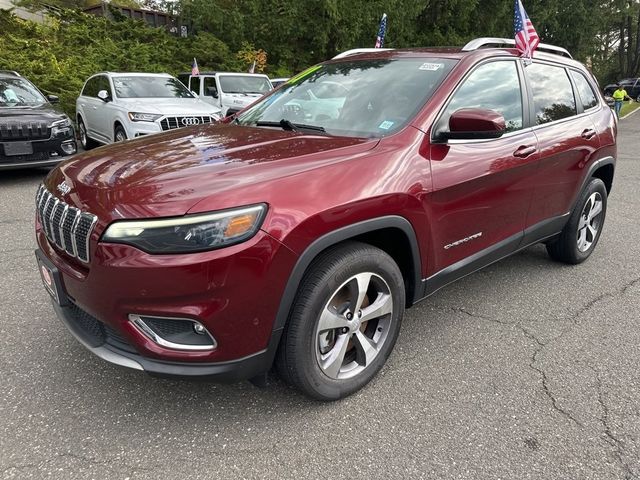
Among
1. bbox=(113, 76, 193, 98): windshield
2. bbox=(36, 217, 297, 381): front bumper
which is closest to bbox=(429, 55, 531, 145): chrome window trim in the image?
bbox=(36, 217, 297, 381): front bumper

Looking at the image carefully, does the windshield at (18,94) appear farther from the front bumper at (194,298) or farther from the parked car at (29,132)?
the front bumper at (194,298)

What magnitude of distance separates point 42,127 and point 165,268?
627 cm

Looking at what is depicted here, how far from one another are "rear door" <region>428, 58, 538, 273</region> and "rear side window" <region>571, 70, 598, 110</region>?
1.05 m

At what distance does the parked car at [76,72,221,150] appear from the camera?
27.9 feet

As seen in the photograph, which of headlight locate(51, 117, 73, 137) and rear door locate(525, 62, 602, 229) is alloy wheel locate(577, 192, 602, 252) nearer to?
rear door locate(525, 62, 602, 229)

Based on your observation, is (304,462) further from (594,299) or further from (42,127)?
(42,127)

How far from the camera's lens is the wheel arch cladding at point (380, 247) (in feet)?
7.11

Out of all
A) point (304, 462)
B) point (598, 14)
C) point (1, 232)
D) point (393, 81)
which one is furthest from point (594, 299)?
point (598, 14)

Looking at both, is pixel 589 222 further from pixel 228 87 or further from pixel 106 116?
pixel 228 87

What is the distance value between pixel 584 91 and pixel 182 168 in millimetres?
3634

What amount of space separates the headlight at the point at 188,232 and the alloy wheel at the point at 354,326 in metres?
0.61

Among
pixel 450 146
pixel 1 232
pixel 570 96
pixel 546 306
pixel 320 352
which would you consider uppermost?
pixel 570 96

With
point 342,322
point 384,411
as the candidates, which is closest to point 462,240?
point 342,322

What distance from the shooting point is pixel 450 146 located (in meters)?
2.82
